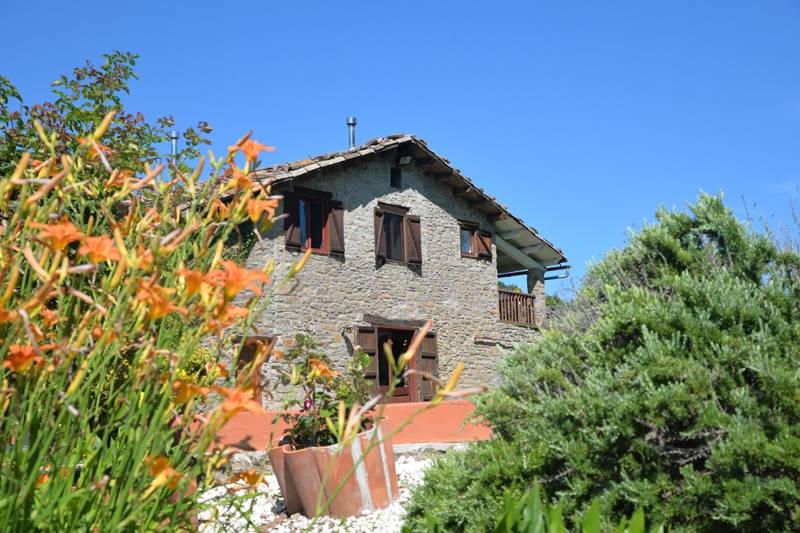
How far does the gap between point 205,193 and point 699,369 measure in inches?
76.5

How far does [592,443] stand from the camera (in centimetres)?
284

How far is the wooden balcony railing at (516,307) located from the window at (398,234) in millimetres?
2720

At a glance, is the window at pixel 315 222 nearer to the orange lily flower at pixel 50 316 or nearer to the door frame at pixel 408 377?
the door frame at pixel 408 377

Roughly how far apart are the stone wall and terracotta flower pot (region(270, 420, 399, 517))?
6700 mm

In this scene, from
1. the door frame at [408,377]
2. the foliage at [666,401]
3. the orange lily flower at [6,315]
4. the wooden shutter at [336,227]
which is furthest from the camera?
the door frame at [408,377]

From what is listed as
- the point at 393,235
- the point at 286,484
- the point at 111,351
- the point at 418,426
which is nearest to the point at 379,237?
the point at 393,235

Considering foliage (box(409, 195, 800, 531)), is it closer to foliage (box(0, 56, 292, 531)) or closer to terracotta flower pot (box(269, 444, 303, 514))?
foliage (box(0, 56, 292, 531))

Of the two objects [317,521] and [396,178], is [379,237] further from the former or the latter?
[317,521]

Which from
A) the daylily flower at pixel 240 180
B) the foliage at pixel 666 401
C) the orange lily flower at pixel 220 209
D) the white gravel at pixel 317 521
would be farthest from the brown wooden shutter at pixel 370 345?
the daylily flower at pixel 240 180

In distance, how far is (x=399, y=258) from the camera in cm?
1483

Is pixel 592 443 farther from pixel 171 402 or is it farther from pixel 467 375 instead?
pixel 467 375

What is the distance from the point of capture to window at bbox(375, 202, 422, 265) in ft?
47.3

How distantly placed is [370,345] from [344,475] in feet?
28.6

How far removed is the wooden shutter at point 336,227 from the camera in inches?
530
